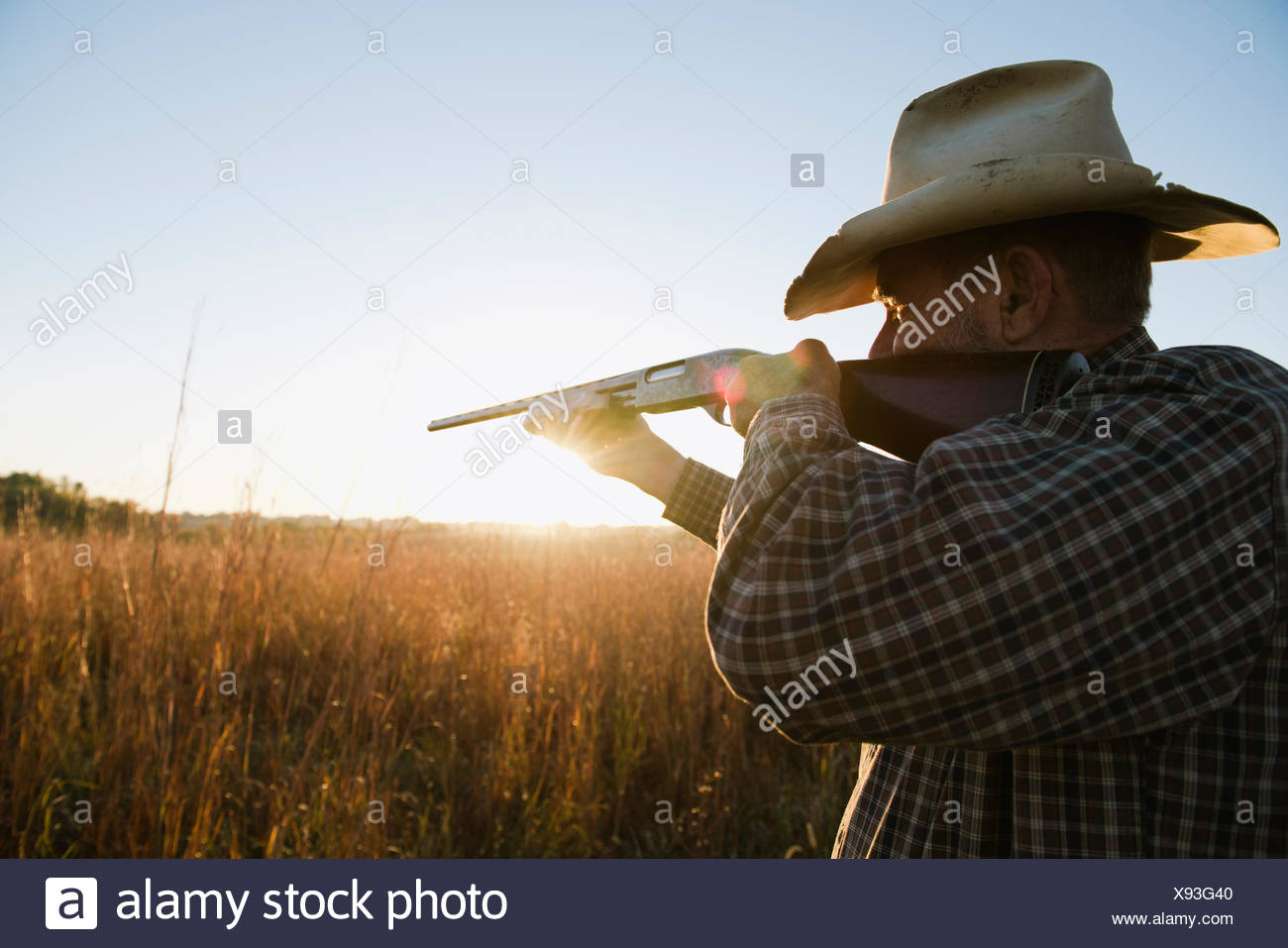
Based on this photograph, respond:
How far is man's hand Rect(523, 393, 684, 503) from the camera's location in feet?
7.69

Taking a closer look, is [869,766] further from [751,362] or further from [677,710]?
[677,710]

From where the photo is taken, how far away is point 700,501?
85.6 inches

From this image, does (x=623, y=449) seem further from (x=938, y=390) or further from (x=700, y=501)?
(x=938, y=390)

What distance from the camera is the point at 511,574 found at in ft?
18.7

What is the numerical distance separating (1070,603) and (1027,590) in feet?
0.19

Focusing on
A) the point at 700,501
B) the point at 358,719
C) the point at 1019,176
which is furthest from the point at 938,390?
the point at 358,719

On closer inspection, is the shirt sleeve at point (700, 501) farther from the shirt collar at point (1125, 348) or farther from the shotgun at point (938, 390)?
the shirt collar at point (1125, 348)

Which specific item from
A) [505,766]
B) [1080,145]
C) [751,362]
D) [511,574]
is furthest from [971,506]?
[511,574]

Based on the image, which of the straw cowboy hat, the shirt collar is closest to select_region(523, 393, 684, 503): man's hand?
the straw cowboy hat

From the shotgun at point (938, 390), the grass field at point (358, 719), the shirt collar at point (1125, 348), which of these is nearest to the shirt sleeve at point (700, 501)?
the shotgun at point (938, 390)

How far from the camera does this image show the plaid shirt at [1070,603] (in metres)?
0.95

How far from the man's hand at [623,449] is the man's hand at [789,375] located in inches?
29.4

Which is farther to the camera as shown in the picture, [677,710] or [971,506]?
[677,710]

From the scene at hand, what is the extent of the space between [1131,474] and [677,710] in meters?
3.45
